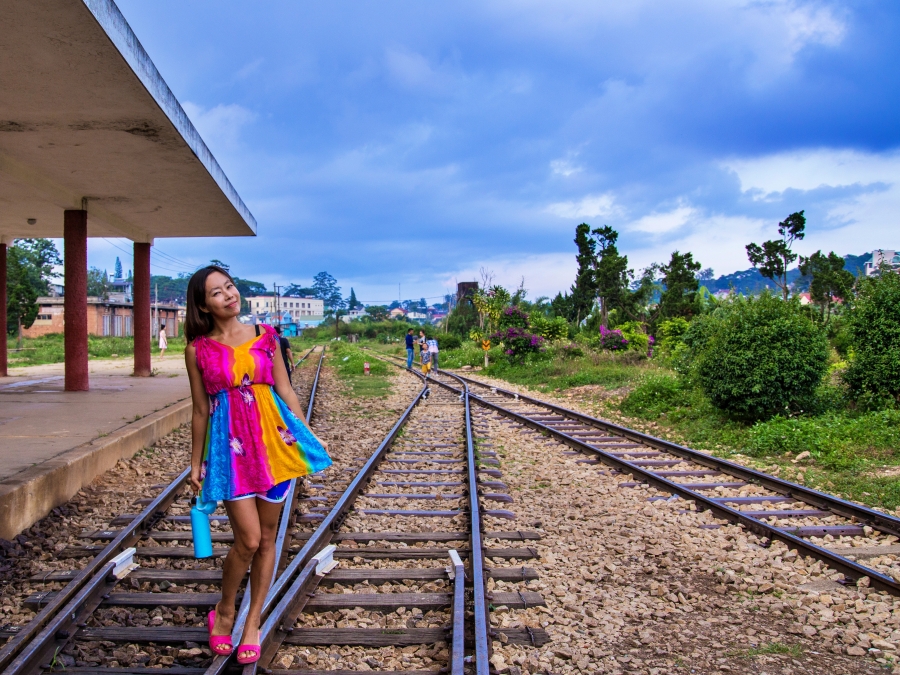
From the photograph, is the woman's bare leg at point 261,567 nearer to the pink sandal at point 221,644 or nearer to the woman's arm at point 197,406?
the pink sandal at point 221,644

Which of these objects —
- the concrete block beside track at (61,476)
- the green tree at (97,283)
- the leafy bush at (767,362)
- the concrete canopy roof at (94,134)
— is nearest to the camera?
the concrete block beside track at (61,476)

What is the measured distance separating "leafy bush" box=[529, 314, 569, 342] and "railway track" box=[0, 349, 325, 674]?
21069 mm

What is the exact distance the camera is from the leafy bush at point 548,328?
26391mm

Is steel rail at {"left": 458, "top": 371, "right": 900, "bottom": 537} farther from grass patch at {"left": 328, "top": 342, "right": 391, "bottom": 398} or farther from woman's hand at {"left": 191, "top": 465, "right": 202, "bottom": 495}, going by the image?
grass patch at {"left": 328, "top": 342, "right": 391, "bottom": 398}

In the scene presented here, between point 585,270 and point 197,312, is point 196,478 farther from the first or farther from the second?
point 585,270

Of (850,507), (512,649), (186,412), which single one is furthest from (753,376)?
(186,412)

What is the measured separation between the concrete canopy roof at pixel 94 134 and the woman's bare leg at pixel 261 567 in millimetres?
4664

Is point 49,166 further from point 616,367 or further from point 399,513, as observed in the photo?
point 616,367

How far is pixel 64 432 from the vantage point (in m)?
8.47

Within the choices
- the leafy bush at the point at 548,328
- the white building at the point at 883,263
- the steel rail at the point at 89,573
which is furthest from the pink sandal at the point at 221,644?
the leafy bush at the point at 548,328

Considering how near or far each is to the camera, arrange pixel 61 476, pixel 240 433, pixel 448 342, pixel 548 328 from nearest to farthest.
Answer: pixel 240 433
pixel 61 476
pixel 548 328
pixel 448 342

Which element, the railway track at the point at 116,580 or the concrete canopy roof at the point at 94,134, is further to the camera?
the concrete canopy roof at the point at 94,134

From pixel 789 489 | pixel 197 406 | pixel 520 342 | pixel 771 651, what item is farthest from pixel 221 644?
pixel 520 342

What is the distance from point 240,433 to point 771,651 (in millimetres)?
2847
